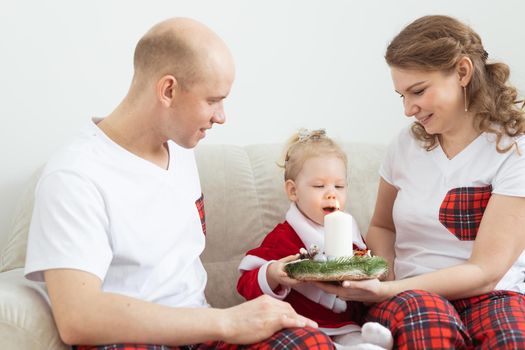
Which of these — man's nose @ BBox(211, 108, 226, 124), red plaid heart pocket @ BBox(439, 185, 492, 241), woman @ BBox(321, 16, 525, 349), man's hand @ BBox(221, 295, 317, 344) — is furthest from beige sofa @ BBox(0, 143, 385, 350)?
man's hand @ BBox(221, 295, 317, 344)

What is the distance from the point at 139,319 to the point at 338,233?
0.51 m

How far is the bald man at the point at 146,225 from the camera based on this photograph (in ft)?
5.41

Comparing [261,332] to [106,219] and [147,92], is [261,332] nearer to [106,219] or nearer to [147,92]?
[106,219]

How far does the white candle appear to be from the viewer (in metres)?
1.81

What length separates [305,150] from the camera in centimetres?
226

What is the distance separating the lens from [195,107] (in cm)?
184

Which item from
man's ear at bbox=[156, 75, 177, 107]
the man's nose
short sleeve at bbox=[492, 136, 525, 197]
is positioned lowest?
short sleeve at bbox=[492, 136, 525, 197]

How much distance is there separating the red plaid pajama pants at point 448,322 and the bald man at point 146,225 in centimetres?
22

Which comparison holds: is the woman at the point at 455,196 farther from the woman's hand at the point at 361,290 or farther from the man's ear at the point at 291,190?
the man's ear at the point at 291,190

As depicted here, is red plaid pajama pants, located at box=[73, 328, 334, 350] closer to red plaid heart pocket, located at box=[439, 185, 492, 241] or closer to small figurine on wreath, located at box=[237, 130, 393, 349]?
small figurine on wreath, located at box=[237, 130, 393, 349]

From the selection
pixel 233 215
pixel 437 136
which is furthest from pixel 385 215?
pixel 233 215

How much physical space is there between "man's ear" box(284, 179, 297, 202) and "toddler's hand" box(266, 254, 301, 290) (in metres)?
0.29

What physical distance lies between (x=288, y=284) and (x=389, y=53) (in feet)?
2.26

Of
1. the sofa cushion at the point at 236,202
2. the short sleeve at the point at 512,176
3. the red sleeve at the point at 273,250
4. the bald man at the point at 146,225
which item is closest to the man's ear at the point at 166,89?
the bald man at the point at 146,225
